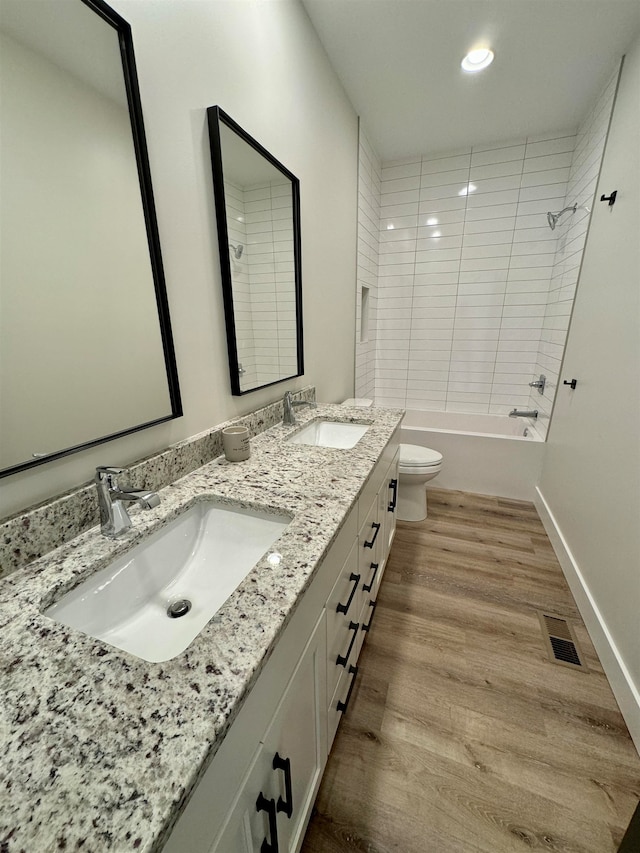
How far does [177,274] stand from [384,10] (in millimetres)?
1689

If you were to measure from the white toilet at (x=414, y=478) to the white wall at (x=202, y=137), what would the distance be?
3.44 ft

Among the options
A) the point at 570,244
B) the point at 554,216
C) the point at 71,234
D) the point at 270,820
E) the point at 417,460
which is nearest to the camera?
the point at 270,820

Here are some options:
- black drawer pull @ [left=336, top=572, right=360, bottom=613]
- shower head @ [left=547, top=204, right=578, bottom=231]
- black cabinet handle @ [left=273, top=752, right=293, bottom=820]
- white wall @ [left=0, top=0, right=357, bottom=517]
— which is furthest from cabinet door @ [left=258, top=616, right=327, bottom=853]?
shower head @ [left=547, top=204, right=578, bottom=231]

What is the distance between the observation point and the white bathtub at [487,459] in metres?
2.54

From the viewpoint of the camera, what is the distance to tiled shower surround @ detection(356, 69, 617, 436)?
2543 mm

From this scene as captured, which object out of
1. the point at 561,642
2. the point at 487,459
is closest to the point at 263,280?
the point at 561,642

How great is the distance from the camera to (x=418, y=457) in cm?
225

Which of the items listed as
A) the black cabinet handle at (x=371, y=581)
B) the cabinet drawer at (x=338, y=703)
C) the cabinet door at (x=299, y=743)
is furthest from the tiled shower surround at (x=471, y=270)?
the cabinet door at (x=299, y=743)

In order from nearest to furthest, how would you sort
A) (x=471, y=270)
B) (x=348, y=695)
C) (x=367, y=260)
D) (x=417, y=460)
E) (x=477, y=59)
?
(x=348, y=695), (x=477, y=59), (x=417, y=460), (x=367, y=260), (x=471, y=270)

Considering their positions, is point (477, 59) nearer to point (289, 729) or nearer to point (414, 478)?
point (414, 478)

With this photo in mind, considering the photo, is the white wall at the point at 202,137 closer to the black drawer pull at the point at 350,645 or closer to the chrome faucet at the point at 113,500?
the chrome faucet at the point at 113,500

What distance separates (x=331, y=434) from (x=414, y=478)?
0.83 metres

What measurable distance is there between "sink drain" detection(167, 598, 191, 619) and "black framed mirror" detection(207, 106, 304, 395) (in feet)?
2.45

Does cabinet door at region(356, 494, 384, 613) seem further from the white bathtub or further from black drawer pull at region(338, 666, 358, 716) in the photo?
→ the white bathtub
